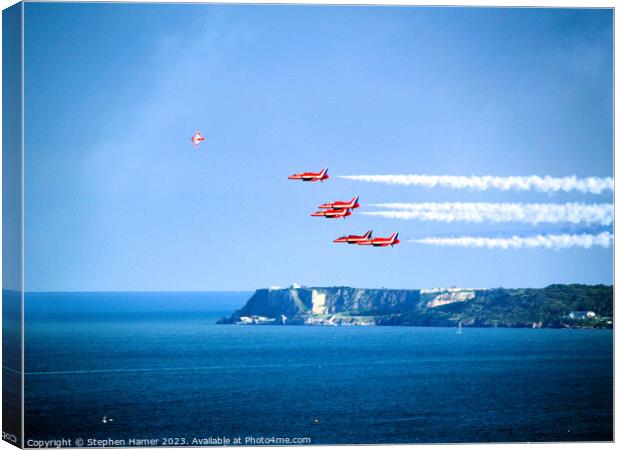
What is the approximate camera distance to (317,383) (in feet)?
154

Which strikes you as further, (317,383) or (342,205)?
(317,383)

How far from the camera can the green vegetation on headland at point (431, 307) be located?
4491 centimetres

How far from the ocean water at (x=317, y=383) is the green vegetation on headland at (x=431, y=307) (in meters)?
0.80

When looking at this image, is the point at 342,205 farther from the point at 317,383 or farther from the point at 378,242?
the point at 317,383

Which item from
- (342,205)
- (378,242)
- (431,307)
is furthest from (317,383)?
(431,307)

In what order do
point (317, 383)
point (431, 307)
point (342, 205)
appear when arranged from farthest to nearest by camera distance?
point (431, 307)
point (317, 383)
point (342, 205)

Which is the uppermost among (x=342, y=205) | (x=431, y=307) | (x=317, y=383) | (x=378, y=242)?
(x=342, y=205)

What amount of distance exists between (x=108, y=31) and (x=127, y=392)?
13795 mm

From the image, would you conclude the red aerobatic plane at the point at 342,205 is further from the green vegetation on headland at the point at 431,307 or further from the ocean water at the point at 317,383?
the green vegetation on headland at the point at 431,307

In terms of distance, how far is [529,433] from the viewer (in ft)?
109

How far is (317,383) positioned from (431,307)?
56.3ft

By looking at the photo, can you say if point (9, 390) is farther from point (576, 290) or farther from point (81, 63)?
point (576, 290)

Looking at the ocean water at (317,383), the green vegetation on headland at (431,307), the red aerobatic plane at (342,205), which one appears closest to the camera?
the ocean water at (317,383)

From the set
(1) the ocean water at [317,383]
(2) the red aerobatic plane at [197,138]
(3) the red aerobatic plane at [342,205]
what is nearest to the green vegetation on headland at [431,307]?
(1) the ocean water at [317,383]
